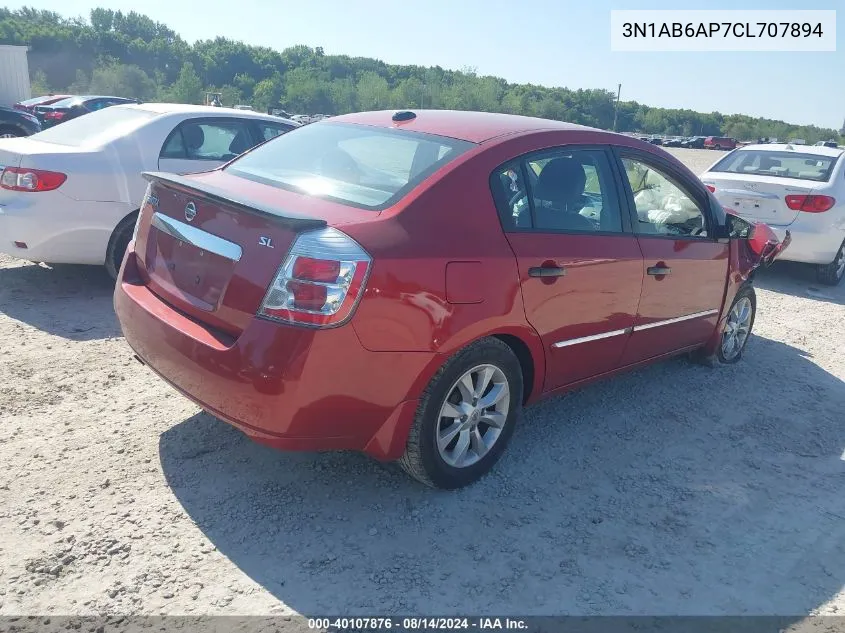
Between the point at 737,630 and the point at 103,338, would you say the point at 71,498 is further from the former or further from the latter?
the point at 737,630

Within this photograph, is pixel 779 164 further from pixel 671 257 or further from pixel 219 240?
pixel 219 240

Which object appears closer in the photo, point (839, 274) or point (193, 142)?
point (193, 142)

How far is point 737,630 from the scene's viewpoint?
103 inches

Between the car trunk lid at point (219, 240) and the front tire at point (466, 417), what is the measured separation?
33.5 inches

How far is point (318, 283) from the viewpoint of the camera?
8.74 feet

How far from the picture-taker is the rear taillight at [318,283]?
2.67 metres

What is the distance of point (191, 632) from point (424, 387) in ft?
4.17

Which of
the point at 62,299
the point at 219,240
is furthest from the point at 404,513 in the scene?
the point at 62,299

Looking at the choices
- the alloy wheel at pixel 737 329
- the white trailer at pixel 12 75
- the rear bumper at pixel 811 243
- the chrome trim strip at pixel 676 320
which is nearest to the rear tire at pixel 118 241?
the chrome trim strip at pixel 676 320

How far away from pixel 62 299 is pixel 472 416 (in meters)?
3.96

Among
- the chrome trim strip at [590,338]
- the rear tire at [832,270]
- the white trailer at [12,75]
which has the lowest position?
the rear tire at [832,270]

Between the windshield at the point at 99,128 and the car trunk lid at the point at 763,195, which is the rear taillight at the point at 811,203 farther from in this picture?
the windshield at the point at 99,128

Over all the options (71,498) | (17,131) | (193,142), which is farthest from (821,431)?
(17,131)

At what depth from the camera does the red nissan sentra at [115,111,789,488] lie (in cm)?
272
